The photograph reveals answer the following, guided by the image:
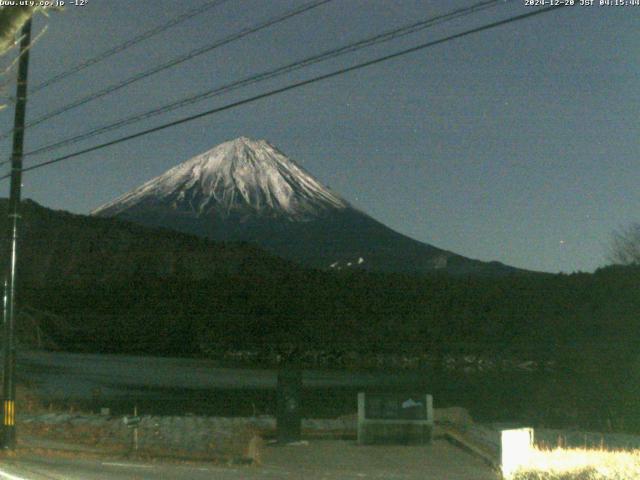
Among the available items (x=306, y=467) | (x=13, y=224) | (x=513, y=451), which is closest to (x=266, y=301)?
(x=13, y=224)

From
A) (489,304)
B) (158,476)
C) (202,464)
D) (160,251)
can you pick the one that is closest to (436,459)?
(202,464)

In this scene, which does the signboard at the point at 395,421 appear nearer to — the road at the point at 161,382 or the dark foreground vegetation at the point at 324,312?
the road at the point at 161,382

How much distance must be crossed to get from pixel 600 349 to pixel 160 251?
66.6 m

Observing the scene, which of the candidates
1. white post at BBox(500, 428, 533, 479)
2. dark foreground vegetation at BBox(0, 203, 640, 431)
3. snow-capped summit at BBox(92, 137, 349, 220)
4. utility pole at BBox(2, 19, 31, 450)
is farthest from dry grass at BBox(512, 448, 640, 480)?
snow-capped summit at BBox(92, 137, 349, 220)

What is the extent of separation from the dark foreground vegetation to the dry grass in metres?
37.4

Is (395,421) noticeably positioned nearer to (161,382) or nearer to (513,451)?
(513,451)

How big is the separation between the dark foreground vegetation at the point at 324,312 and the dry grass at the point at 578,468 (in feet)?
123

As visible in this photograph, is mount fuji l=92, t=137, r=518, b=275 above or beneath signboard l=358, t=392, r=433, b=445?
above

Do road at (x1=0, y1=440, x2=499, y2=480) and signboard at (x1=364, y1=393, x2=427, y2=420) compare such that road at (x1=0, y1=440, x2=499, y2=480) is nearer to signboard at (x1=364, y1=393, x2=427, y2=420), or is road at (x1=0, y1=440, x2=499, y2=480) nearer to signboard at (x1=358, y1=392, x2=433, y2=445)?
signboard at (x1=358, y1=392, x2=433, y2=445)

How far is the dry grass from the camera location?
10.5 meters

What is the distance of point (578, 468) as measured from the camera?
11.1 metres

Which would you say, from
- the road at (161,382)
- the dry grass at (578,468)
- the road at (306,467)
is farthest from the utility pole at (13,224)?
the road at (161,382)

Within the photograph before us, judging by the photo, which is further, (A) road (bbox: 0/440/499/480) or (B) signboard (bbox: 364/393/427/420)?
(B) signboard (bbox: 364/393/427/420)

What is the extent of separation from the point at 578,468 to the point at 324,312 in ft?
299
